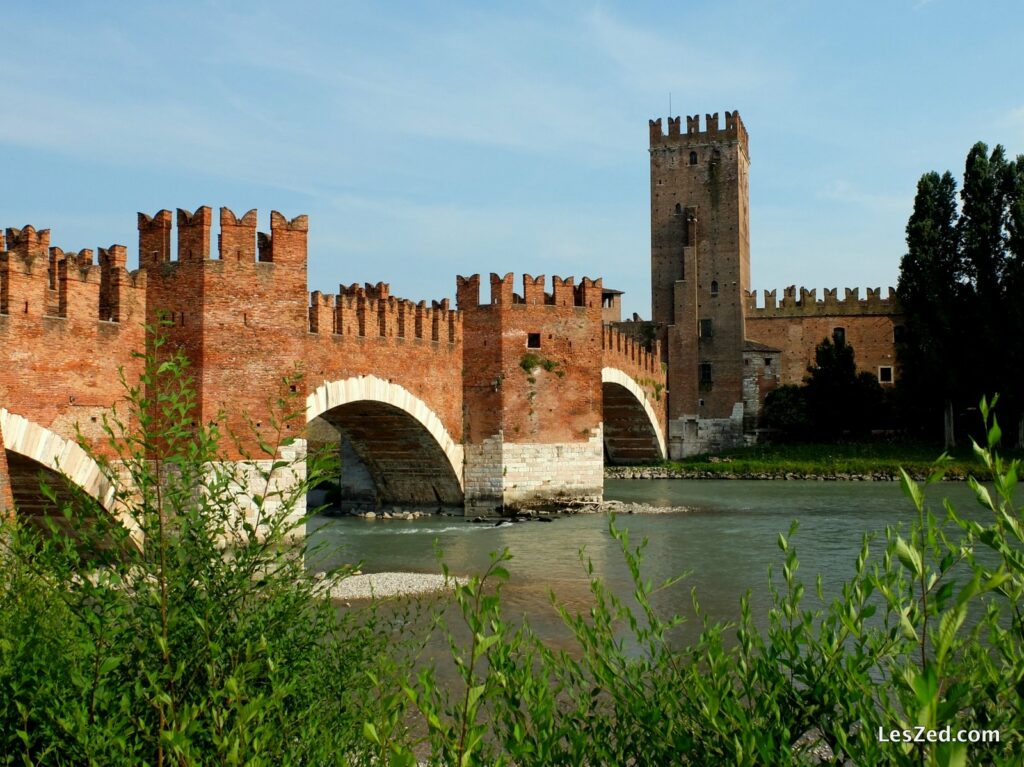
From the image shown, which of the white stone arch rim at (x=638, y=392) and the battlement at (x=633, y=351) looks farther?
the battlement at (x=633, y=351)

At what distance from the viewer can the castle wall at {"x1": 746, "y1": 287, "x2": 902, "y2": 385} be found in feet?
141

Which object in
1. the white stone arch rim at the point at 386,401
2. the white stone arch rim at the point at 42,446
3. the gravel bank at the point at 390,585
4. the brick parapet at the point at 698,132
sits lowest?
the gravel bank at the point at 390,585

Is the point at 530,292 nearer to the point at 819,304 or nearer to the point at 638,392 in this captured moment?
the point at 638,392

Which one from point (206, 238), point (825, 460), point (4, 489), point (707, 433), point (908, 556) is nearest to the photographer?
point (908, 556)

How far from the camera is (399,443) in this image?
21734mm

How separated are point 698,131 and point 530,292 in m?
22.3

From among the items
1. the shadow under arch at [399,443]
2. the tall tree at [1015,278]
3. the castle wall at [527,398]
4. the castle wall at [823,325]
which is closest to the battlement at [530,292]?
the castle wall at [527,398]

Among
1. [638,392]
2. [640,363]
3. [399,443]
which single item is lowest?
[399,443]

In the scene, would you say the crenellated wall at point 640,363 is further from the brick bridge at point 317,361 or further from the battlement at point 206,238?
the battlement at point 206,238

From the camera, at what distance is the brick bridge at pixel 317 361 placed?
12.3 metres

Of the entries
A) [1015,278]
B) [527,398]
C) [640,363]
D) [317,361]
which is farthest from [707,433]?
[317,361]

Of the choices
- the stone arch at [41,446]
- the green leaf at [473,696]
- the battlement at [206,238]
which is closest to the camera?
the green leaf at [473,696]

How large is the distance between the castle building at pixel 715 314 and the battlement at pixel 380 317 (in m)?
19.2

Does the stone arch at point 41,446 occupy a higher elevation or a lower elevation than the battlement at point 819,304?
lower
